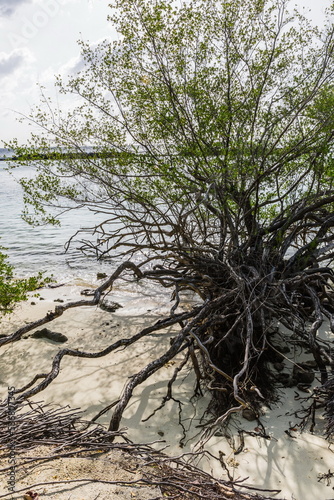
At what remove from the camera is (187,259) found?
22.6 ft

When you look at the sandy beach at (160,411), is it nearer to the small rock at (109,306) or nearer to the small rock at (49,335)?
the small rock at (49,335)

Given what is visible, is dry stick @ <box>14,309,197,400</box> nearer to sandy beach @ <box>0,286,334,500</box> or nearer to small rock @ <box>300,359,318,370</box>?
sandy beach @ <box>0,286,334,500</box>

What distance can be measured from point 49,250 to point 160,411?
13.6 m

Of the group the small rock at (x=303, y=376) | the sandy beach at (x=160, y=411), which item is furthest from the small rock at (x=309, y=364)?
the sandy beach at (x=160, y=411)

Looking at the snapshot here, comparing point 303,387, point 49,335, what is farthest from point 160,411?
point 49,335

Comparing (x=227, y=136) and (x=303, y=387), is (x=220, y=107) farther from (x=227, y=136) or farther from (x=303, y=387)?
(x=303, y=387)

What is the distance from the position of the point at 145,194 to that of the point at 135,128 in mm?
1383

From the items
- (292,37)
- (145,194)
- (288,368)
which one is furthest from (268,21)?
(288,368)

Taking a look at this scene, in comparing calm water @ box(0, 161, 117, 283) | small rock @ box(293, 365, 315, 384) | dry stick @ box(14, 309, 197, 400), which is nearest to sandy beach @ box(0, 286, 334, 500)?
small rock @ box(293, 365, 315, 384)

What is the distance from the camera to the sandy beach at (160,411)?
3.86 m

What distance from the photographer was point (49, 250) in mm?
17500

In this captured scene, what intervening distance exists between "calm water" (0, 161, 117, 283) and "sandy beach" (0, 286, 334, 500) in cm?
217

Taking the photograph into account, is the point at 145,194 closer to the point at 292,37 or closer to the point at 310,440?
the point at 292,37

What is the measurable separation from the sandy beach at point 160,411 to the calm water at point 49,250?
7.11 ft
